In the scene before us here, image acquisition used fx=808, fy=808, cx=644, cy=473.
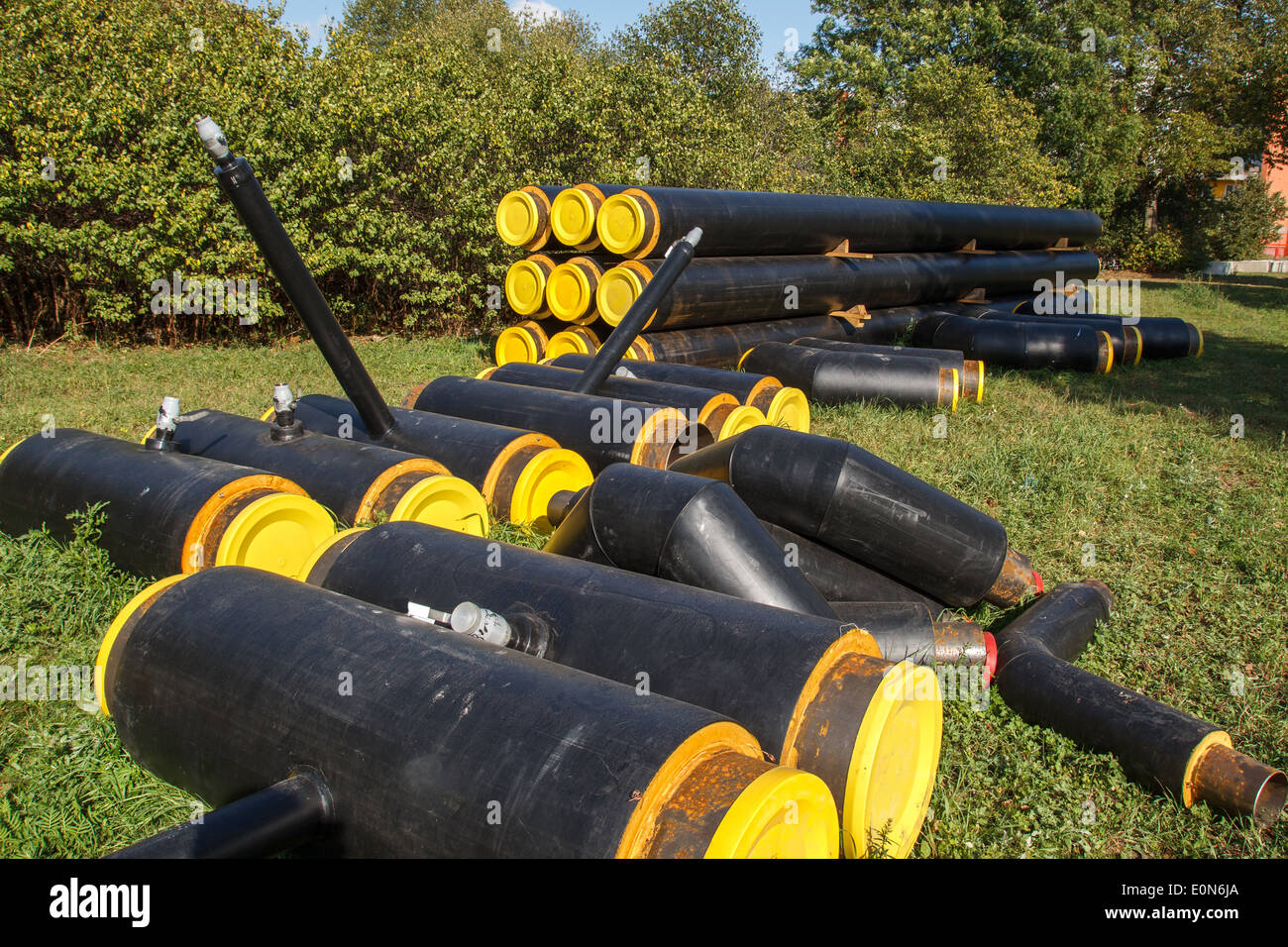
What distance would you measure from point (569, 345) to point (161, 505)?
17.2 ft

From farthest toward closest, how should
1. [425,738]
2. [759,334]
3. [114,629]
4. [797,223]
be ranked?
[797,223]
[759,334]
[114,629]
[425,738]

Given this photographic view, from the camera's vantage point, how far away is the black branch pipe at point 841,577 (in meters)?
3.72

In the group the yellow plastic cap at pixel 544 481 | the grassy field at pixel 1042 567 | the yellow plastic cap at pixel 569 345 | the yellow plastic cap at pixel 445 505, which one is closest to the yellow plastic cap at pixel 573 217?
the yellow plastic cap at pixel 569 345

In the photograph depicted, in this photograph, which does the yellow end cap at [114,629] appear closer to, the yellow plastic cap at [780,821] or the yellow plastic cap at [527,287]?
the yellow plastic cap at [780,821]

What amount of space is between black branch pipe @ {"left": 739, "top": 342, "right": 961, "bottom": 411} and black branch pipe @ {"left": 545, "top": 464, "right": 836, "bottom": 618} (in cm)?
446

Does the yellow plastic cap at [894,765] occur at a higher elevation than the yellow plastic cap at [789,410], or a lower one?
lower

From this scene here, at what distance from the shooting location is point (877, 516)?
142 inches

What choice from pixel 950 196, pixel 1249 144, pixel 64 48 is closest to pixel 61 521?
pixel 64 48

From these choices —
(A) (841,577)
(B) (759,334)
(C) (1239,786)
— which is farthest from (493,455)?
(B) (759,334)

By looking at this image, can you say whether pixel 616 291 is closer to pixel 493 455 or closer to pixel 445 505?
pixel 493 455

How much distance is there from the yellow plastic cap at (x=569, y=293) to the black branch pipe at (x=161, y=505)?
190 inches

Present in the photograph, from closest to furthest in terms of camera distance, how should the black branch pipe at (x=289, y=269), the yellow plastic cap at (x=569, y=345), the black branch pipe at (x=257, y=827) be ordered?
the black branch pipe at (x=257, y=827)
the black branch pipe at (x=289, y=269)
the yellow plastic cap at (x=569, y=345)

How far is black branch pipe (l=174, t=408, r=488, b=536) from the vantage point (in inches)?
149
